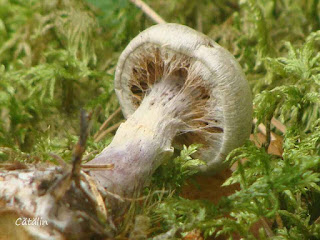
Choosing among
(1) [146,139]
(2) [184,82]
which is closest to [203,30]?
(2) [184,82]

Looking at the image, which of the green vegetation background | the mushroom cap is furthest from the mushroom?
the green vegetation background

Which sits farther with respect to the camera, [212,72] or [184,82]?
[184,82]

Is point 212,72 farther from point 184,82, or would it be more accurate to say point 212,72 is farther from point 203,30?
point 203,30

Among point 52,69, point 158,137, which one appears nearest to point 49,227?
point 158,137

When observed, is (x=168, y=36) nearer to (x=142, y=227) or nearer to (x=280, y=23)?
(x=142, y=227)

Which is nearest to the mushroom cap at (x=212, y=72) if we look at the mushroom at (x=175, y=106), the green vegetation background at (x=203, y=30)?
the mushroom at (x=175, y=106)

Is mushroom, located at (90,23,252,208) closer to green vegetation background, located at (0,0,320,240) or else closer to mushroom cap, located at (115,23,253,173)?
mushroom cap, located at (115,23,253,173)

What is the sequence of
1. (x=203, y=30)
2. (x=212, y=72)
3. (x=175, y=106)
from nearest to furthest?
(x=212, y=72), (x=175, y=106), (x=203, y=30)
